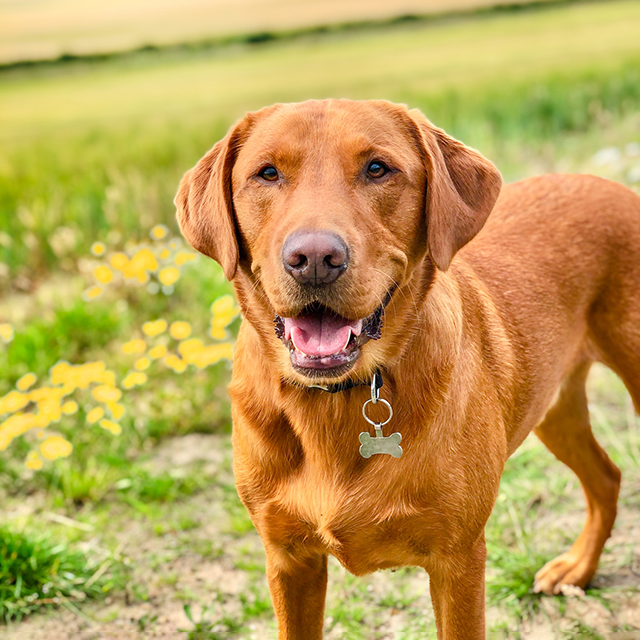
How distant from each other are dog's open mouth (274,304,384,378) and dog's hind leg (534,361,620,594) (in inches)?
57.0

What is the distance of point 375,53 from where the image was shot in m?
7.53

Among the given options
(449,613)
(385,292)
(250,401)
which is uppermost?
(385,292)

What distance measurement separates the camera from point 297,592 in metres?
2.82

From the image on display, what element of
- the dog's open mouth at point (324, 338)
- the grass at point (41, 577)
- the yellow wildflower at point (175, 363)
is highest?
the dog's open mouth at point (324, 338)

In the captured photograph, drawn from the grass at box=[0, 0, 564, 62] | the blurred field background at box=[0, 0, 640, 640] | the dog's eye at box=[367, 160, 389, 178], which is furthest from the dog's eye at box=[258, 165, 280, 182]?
the grass at box=[0, 0, 564, 62]

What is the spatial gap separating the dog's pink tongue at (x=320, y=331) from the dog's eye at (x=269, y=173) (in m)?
0.46

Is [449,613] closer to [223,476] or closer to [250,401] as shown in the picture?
[250,401]

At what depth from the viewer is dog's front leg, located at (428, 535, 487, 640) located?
2523mm

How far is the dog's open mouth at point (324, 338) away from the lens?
228 cm

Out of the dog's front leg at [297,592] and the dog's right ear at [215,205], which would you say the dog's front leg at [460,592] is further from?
the dog's right ear at [215,205]

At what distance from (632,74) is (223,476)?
19.3 feet

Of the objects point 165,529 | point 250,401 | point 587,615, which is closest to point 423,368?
point 250,401

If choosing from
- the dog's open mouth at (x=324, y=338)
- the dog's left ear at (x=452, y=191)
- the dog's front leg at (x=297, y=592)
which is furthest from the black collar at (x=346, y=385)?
the dog's front leg at (x=297, y=592)

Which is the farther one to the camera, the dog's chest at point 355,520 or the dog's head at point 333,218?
the dog's chest at point 355,520
